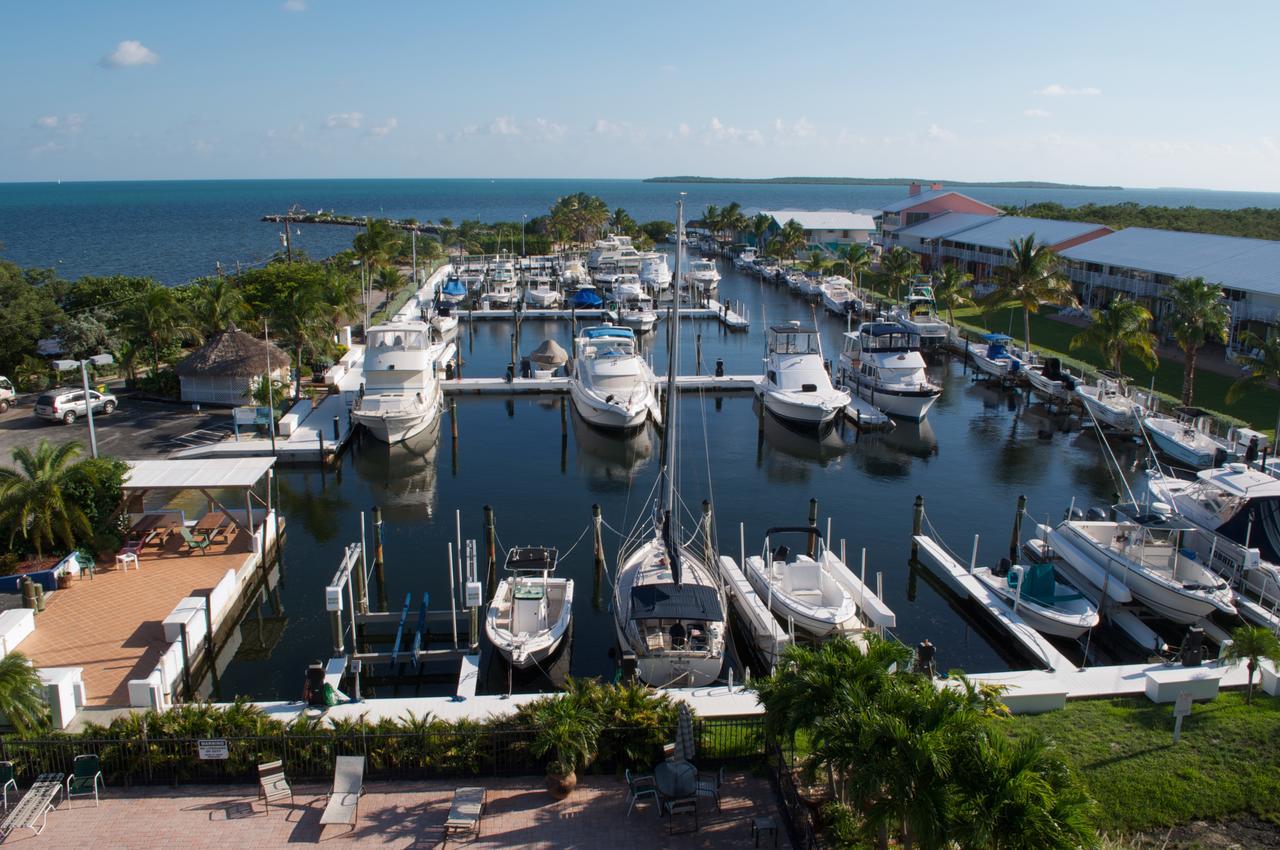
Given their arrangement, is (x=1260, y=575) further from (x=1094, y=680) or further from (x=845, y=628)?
(x=845, y=628)

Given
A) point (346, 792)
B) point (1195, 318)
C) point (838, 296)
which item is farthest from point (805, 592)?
point (838, 296)

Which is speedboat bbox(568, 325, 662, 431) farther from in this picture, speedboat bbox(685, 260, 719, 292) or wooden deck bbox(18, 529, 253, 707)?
speedboat bbox(685, 260, 719, 292)

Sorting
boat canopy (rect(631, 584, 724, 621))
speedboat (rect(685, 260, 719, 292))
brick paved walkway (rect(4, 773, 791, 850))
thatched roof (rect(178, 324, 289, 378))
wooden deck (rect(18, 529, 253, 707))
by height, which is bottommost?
wooden deck (rect(18, 529, 253, 707))

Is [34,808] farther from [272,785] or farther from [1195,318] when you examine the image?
[1195,318]

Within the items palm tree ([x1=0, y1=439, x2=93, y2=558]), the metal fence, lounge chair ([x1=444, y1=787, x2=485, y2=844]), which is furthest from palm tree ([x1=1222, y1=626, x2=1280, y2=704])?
palm tree ([x1=0, y1=439, x2=93, y2=558])

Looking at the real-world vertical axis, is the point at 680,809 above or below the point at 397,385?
below

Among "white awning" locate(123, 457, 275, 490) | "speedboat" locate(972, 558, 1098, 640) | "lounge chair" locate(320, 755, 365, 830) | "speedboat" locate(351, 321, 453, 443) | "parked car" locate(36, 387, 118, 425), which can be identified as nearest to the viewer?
"lounge chair" locate(320, 755, 365, 830)

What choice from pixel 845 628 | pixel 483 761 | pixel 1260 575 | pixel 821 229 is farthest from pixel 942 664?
pixel 821 229
